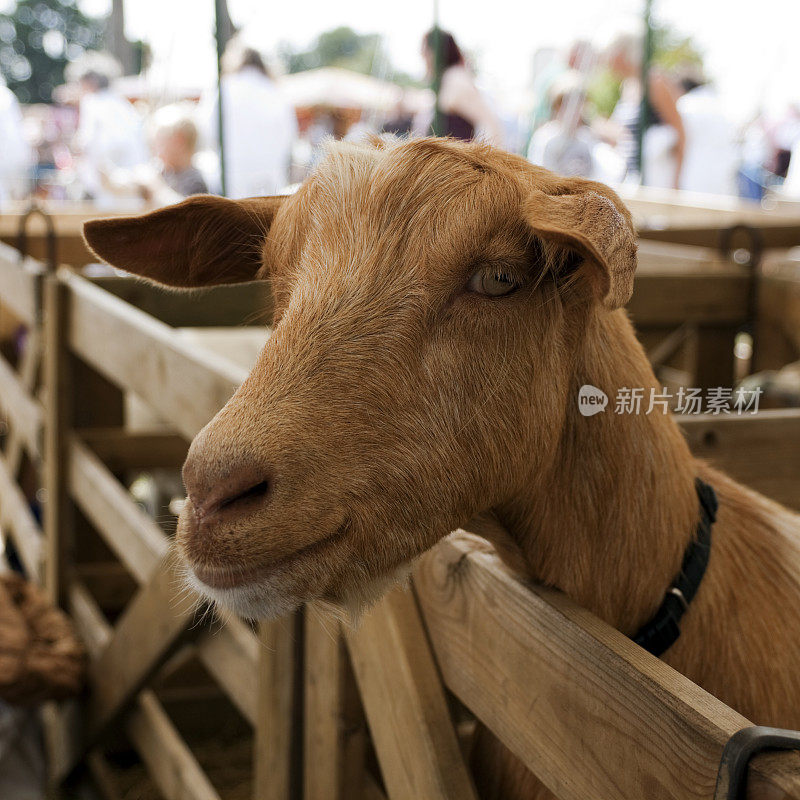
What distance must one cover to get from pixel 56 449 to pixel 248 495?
296 cm

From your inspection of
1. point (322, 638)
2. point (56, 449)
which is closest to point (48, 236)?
point (56, 449)

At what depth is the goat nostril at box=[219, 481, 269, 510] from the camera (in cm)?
124

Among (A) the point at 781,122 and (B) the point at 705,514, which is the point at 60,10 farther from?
(B) the point at 705,514

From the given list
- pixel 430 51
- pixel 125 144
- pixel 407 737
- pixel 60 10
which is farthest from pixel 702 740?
pixel 60 10

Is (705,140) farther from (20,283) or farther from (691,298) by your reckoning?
(20,283)

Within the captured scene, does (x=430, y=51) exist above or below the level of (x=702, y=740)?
above

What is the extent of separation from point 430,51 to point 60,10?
4036cm

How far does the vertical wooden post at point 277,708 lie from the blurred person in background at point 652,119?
7.43 metres

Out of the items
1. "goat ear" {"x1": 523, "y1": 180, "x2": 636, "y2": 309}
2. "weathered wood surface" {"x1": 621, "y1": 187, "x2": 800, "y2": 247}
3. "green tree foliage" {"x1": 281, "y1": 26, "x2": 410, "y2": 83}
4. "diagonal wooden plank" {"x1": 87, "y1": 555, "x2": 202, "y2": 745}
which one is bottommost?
"diagonal wooden plank" {"x1": 87, "y1": 555, "x2": 202, "y2": 745}

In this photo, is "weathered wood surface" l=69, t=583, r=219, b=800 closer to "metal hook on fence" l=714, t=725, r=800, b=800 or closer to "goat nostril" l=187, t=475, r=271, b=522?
"goat nostril" l=187, t=475, r=271, b=522

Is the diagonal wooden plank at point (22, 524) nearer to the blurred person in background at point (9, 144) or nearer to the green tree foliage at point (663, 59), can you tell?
the blurred person in background at point (9, 144)

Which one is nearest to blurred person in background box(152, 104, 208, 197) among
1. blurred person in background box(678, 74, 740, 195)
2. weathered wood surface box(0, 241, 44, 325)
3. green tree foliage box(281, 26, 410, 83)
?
weathered wood surface box(0, 241, 44, 325)

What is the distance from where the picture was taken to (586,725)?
131 centimetres

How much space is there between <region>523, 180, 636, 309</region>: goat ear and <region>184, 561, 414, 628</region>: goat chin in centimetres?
50
